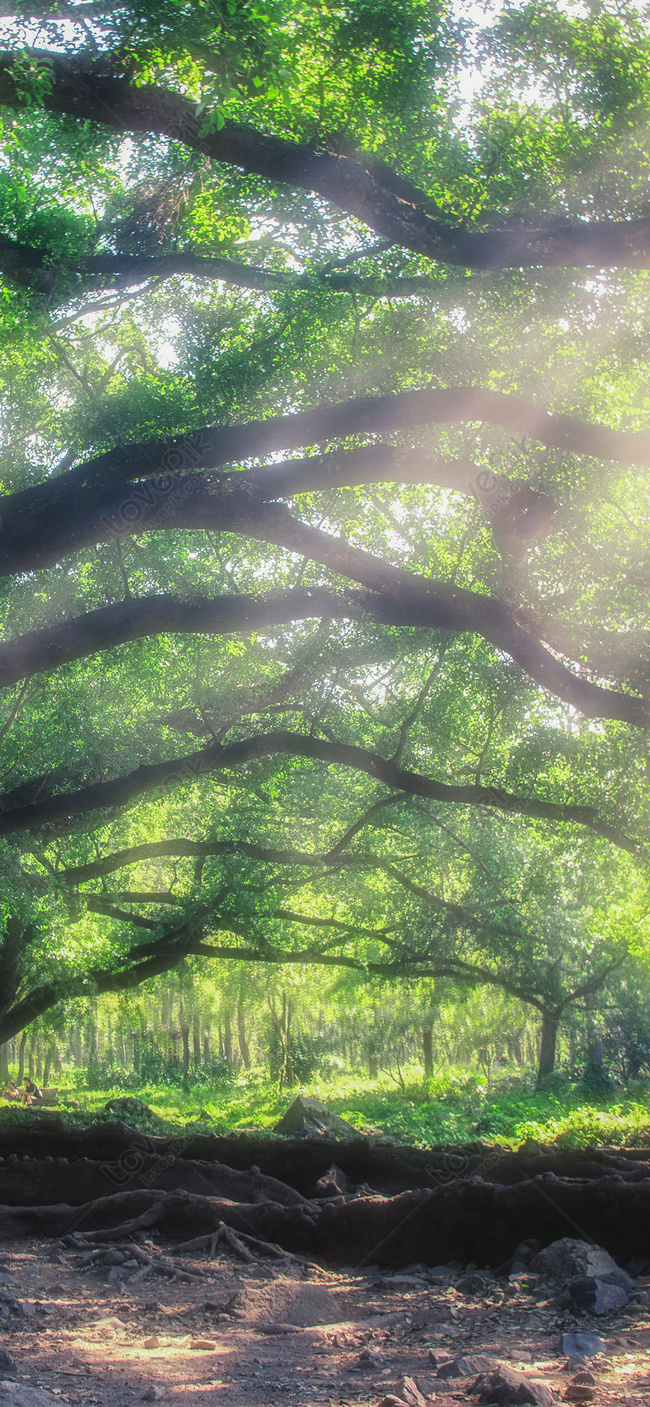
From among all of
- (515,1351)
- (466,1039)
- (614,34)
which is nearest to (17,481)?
(614,34)

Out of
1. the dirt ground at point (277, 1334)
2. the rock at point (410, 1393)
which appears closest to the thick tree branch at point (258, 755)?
the dirt ground at point (277, 1334)

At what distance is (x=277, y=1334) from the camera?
4602mm

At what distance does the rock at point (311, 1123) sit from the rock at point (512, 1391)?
920 centimetres

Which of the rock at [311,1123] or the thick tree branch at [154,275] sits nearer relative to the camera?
the thick tree branch at [154,275]

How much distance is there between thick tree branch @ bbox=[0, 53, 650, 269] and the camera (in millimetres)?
5652

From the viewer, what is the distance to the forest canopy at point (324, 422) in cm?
606

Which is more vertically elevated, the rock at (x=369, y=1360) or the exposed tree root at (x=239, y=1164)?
the exposed tree root at (x=239, y=1164)

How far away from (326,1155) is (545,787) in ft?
15.1

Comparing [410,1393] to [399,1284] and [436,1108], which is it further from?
[436,1108]

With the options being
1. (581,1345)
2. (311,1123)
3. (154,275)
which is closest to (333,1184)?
(311,1123)

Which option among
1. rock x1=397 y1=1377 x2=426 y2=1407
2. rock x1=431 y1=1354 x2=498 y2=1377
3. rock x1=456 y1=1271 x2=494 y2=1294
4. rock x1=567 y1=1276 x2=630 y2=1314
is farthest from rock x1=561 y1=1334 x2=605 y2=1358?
rock x1=456 y1=1271 x2=494 y2=1294

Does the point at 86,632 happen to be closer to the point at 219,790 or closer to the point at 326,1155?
the point at 326,1155

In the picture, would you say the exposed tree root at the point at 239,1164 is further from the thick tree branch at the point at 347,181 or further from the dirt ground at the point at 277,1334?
the thick tree branch at the point at 347,181

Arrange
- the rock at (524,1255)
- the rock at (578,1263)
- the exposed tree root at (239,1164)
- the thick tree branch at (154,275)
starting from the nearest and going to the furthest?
the rock at (578,1263) → the rock at (524,1255) → the thick tree branch at (154,275) → the exposed tree root at (239,1164)
